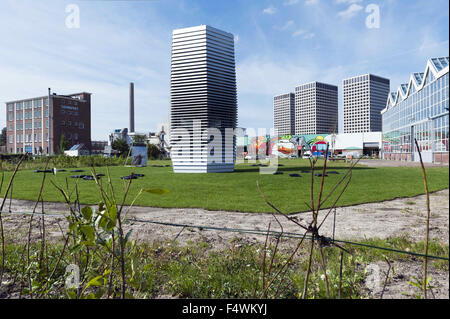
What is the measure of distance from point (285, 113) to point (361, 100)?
1270 millimetres

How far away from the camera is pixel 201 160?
16625 millimetres

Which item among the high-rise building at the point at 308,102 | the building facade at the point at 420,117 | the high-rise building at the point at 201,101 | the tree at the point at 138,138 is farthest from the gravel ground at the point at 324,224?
the tree at the point at 138,138

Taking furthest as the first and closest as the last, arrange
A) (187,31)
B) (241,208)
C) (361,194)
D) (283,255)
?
(187,31) < (361,194) < (241,208) < (283,255)

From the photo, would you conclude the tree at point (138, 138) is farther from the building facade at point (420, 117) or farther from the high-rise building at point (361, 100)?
the high-rise building at point (361, 100)

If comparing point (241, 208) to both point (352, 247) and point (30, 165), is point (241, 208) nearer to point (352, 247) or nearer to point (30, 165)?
point (352, 247)

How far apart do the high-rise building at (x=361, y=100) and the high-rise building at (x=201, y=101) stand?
43.6 feet

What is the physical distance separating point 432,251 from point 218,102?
14.8 metres

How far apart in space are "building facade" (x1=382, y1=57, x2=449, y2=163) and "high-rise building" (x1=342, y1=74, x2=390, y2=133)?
15766 millimetres

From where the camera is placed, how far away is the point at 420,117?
29.6 metres

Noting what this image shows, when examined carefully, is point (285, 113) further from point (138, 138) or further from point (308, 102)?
point (138, 138)

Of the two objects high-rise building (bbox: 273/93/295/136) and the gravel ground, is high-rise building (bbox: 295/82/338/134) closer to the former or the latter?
high-rise building (bbox: 273/93/295/136)

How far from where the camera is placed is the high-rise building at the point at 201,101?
16516 millimetres

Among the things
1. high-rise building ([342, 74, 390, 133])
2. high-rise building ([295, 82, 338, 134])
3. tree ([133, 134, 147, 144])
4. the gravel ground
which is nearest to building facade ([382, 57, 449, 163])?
the gravel ground
